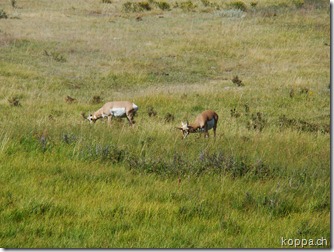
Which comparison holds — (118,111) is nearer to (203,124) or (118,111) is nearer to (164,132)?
(203,124)

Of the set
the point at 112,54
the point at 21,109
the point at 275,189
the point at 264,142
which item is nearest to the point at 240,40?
the point at 112,54

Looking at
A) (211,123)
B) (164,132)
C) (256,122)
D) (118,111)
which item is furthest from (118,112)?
(164,132)

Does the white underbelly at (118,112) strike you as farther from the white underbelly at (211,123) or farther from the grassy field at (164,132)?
the white underbelly at (211,123)

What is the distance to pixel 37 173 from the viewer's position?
7.48m

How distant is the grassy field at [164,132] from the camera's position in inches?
248

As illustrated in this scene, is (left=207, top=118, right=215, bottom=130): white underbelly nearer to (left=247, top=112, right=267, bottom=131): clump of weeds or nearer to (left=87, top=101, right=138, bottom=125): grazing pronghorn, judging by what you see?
(left=247, top=112, right=267, bottom=131): clump of weeds

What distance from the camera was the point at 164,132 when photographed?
11.4 metres

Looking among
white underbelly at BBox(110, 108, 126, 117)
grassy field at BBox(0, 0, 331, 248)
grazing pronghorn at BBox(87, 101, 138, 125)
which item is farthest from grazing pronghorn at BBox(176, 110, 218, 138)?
white underbelly at BBox(110, 108, 126, 117)

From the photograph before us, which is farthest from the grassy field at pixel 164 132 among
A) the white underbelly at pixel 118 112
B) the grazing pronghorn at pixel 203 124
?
the white underbelly at pixel 118 112

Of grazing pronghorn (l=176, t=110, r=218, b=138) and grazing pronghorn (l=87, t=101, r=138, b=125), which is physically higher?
grazing pronghorn (l=176, t=110, r=218, b=138)

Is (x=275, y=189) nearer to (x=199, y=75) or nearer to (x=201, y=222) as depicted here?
(x=201, y=222)

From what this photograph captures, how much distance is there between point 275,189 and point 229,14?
39.3 m

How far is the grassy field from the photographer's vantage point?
6.29m

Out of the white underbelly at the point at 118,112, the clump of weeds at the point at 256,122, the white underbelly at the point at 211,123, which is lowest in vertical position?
the clump of weeds at the point at 256,122
